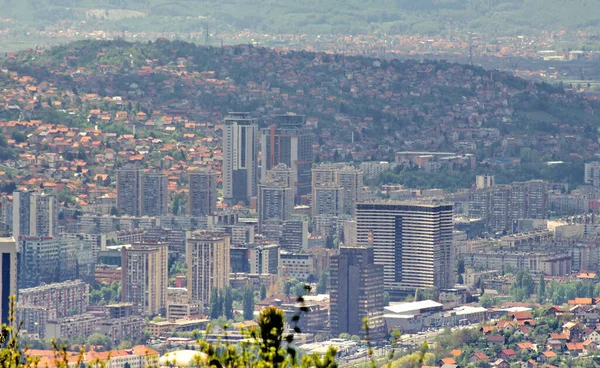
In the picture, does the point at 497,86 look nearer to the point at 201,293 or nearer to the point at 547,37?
the point at 547,37

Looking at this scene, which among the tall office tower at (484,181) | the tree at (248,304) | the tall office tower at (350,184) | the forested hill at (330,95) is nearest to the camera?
the tree at (248,304)

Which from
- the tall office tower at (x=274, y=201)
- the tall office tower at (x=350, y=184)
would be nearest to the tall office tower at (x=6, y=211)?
the tall office tower at (x=274, y=201)

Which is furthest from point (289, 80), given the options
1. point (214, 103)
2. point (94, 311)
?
point (94, 311)

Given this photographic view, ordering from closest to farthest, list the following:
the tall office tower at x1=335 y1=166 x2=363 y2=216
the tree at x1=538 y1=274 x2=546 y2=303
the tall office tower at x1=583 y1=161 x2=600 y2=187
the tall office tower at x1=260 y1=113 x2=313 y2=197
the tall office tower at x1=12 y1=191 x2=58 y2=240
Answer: the tree at x1=538 y1=274 x2=546 y2=303 → the tall office tower at x1=12 y1=191 x2=58 y2=240 → the tall office tower at x1=335 y1=166 x2=363 y2=216 → the tall office tower at x1=260 y1=113 x2=313 y2=197 → the tall office tower at x1=583 y1=161 x2=600 y2=187

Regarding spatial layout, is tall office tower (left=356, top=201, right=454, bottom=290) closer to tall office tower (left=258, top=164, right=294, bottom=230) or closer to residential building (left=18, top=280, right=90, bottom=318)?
tall office tower (left=258, top=164, right=294, bottom=230)

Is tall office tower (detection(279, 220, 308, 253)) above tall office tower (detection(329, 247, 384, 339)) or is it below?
above

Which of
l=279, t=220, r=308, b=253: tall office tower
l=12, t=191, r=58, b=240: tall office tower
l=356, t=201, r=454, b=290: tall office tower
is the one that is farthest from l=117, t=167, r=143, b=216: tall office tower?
l=356, t=201, r=454, b=290: tall office tower

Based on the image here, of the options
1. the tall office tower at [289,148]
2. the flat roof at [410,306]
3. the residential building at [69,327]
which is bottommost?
the residential building at [69,327]

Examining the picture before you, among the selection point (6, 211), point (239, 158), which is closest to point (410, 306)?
point (6, 211)

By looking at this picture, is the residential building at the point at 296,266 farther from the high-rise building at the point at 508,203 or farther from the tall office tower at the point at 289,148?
the tall office tower at the point at 289,148
